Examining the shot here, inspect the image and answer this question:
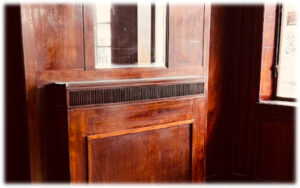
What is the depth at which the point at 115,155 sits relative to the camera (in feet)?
6.53

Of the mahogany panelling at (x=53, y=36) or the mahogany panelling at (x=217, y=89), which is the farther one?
the mahogany panelling at (x=217, y=89)

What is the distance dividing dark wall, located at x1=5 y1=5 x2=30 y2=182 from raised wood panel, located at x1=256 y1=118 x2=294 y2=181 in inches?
79.6

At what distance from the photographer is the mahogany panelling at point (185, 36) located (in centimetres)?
222

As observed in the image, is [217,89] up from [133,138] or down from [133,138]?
up

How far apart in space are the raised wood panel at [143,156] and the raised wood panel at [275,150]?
0.93 m

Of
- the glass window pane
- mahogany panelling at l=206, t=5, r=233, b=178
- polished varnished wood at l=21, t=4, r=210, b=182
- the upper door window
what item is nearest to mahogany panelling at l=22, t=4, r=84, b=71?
polished varnished wood at l=21, t=4, r=210, b=182

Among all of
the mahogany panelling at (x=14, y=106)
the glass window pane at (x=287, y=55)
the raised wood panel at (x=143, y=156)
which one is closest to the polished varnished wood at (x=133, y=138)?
the raised wood panel at (x=143, y=156)

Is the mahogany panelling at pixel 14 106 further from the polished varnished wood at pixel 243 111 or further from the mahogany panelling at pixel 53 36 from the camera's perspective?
the polished varnished wood at pixel 243 111

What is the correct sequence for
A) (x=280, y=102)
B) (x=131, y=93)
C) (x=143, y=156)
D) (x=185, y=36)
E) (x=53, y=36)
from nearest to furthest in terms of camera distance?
(x=53, y=36)
(x=131, y=93)
(x=143, y=156)
(x=185, y=36)
(x=280, y=102)

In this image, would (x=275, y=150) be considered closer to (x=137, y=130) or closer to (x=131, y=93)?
(x=137, y=130)

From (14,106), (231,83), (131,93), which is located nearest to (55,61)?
(14,106)

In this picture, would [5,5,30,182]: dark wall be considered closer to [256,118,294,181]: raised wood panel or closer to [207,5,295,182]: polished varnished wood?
[207,5,295,182]: polished varnished wood

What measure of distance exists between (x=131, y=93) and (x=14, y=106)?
67 cm

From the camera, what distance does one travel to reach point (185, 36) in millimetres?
2291
